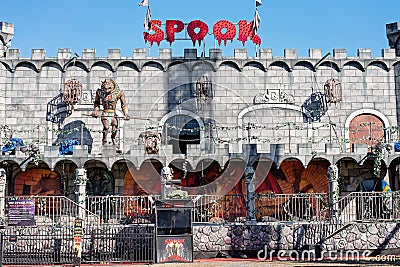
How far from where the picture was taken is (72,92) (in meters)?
27.4

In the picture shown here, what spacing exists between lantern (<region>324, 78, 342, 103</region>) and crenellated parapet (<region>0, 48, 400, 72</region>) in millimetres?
862

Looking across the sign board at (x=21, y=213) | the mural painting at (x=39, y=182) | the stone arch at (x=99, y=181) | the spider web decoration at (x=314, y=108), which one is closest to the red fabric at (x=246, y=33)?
the spider web decoration at (x=314, y=108)

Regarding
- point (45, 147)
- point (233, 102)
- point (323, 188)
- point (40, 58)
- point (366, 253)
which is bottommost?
point (366, 253)

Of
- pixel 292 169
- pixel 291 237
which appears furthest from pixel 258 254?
pixel 292 169

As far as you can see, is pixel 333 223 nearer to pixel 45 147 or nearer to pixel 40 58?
pixel 45 147

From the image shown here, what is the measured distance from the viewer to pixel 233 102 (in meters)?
28.0

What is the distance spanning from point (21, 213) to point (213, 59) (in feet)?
40.4

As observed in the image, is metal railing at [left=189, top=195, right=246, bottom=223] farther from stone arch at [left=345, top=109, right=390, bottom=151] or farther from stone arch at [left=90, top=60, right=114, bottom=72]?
stone arch at [left=90, top=60, right=114, bottom=72]

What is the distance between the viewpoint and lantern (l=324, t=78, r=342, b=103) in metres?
27.7

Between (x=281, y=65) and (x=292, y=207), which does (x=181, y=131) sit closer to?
(x=281, y=65)

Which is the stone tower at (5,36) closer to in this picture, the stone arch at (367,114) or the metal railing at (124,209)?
the metal railing at (124,209)

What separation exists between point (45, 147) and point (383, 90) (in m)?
16.5

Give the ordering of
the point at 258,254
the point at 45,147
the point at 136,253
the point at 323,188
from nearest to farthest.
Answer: the point at 136,253
the point at 258,254
the point at 45,147
the point at 323,188

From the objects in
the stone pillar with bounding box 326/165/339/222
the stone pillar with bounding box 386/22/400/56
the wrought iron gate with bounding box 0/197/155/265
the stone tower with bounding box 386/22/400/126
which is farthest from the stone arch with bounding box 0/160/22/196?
the stone pillar with bounding box 386/22/400/56
